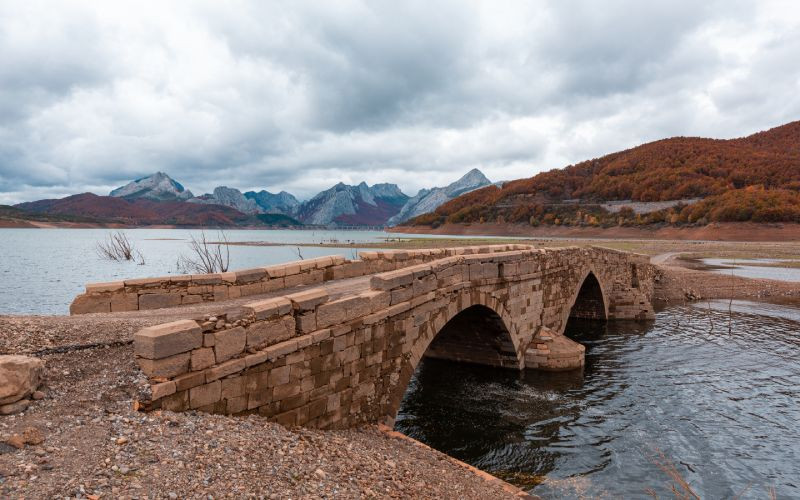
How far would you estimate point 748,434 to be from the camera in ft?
37.0

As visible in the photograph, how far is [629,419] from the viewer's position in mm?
12211

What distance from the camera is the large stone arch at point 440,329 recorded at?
9602 millimetres

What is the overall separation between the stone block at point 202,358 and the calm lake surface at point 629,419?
6555 mm

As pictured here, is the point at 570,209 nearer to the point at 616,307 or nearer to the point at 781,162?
the point at 781,162

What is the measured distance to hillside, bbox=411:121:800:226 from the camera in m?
83.6

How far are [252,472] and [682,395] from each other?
13.3 meters

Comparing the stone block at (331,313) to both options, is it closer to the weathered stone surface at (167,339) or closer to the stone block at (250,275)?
the weathered stone surface at (167,339)

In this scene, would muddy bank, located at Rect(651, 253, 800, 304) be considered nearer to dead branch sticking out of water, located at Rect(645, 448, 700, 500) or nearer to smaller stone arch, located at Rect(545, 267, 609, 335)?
smaller stone arch, located at Rect(545, 267, 609, 335)

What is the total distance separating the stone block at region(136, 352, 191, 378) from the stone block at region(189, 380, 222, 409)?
31cm

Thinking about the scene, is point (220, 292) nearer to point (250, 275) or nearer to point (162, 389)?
point (250, 275)

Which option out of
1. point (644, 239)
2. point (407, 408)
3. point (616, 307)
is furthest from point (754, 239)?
point (407, 408)

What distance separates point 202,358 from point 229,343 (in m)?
0.42

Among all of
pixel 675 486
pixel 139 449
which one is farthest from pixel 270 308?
pixel 675 486

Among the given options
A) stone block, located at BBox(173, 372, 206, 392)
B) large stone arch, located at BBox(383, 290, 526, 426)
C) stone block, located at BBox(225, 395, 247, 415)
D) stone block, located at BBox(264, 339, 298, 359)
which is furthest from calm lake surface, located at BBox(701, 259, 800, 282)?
stone block, located at BBox(173, 372, 206, 392)
